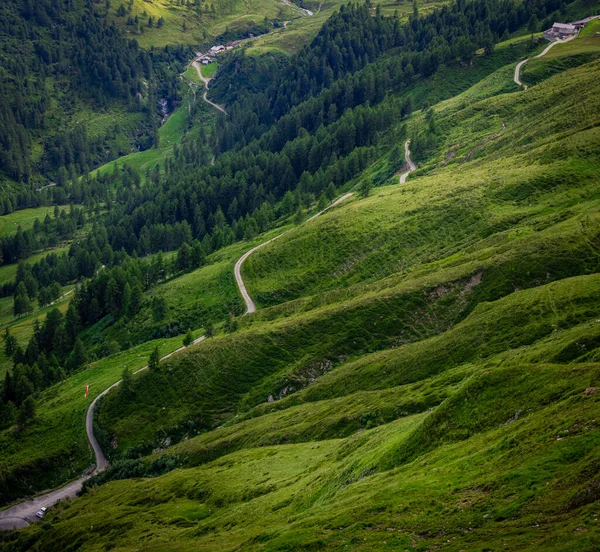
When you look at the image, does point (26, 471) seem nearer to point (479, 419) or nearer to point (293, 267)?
point (293, 267)

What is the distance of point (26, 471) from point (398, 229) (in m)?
92.2

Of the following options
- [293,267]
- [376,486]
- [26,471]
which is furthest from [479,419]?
[293,267]

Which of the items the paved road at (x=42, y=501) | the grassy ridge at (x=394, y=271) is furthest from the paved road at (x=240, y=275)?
the paved road at (x=42, y=501)

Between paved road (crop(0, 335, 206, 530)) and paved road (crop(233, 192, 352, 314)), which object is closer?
paved road (crop(0, 335, 206, 530))

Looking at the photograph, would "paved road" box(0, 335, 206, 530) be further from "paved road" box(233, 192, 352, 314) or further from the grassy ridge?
"paved road" box(233, 192, 352, 314)

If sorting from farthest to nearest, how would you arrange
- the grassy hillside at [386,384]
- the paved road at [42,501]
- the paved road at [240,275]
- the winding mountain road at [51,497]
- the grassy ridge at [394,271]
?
the paved road at [240,275] < the grassy ridge at [394,271] < the winding mountain road at [51,497] < the paved road at [42,501] < the grassy hillside at [386,384]

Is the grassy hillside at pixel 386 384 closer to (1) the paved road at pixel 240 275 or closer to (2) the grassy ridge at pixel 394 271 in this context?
(2) the grassy ridge at pixel 394 271

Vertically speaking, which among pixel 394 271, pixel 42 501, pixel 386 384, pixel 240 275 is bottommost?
pixel 42 501

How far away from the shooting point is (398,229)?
450 ft

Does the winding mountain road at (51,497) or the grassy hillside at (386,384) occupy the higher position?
the grassy hillside at (386,384)

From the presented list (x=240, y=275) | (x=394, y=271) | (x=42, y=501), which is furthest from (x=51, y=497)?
(x=394, y=271)

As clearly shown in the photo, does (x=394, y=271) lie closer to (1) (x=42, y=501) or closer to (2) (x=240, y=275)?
(2) (x=240, y=275)

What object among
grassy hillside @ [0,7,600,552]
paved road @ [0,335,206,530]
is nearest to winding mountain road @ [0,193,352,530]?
paved road @ [0,335,206,530]

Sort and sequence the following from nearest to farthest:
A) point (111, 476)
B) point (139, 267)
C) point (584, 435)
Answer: point (584, 435), point (111, 476), point (139, 267)
